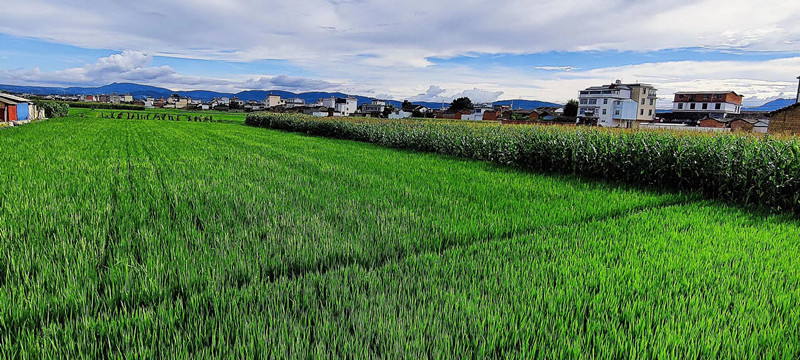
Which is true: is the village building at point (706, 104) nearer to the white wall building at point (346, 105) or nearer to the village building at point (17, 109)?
the white wall building at point (346, 105)

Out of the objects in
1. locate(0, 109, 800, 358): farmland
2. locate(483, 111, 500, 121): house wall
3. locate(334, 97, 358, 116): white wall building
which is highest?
locate(334, 97, 358, 116): white wall building

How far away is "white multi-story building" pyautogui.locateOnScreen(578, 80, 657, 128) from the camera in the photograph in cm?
7881

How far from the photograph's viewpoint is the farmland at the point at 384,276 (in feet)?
8.93

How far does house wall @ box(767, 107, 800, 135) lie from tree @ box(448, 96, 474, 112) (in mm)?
88257

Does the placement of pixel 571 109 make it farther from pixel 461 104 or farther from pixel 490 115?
pixel 461 104

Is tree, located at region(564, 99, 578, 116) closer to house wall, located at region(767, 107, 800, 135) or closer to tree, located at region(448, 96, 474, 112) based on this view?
tree, located at region(448, 96, 474, 112)

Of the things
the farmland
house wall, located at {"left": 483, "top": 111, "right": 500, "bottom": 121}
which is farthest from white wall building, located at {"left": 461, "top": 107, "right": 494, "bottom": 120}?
the farmland

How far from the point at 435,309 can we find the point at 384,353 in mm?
743

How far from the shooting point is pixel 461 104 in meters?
120

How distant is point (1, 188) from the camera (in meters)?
7.21

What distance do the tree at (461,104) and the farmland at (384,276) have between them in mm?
114183

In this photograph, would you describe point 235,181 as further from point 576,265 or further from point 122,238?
point 576,265

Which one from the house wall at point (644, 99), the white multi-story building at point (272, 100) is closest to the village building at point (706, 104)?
the house wall at point (644, 99)

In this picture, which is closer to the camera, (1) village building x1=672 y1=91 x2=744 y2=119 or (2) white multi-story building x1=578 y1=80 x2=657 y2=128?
(2) white multi-story building x1=578 y1=80 x2=657 y2=128
